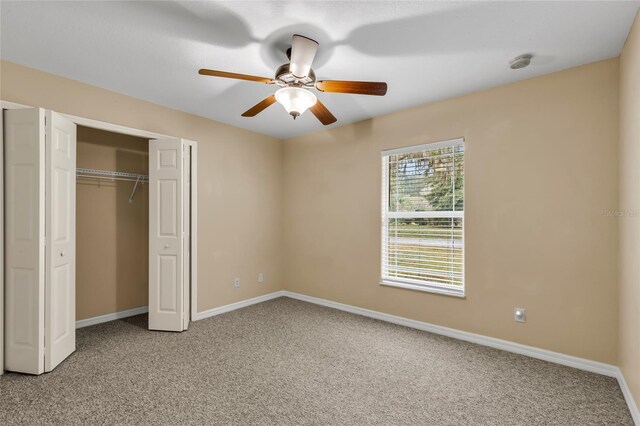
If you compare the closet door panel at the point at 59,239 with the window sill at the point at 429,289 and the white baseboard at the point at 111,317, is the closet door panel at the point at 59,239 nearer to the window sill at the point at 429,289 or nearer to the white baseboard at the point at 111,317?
the white baseboard at the point at 111,317

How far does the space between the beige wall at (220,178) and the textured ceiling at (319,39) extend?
20cm

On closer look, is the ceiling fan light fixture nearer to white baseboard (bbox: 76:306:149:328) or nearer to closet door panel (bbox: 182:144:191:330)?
closet door panel (bbox: 182:144:191:330)

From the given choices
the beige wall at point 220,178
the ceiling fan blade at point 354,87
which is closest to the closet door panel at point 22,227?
the beige wall at point 220,178

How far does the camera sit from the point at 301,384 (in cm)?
236

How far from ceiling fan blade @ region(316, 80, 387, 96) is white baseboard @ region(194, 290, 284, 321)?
3.13m

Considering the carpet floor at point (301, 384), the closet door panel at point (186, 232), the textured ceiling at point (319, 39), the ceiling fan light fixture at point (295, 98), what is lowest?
the carpet floor at point (301, 384)

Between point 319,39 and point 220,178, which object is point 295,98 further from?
point 220,178

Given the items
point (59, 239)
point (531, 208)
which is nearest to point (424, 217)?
point (531, 208)

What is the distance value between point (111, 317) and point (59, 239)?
145cm

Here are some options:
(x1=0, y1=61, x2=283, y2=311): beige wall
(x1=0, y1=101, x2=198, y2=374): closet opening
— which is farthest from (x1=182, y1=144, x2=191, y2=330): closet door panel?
(x1=0, y1=61, x2=283, y2=311): beige wall

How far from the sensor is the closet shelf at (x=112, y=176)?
135 inches

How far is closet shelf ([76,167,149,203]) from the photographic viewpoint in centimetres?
343

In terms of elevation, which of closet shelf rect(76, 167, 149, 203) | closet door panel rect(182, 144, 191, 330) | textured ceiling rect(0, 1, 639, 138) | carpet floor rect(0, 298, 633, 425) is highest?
textured ceiling rect(0, 1, 639, 138)

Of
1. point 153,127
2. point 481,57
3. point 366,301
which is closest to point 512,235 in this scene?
point 481,57
